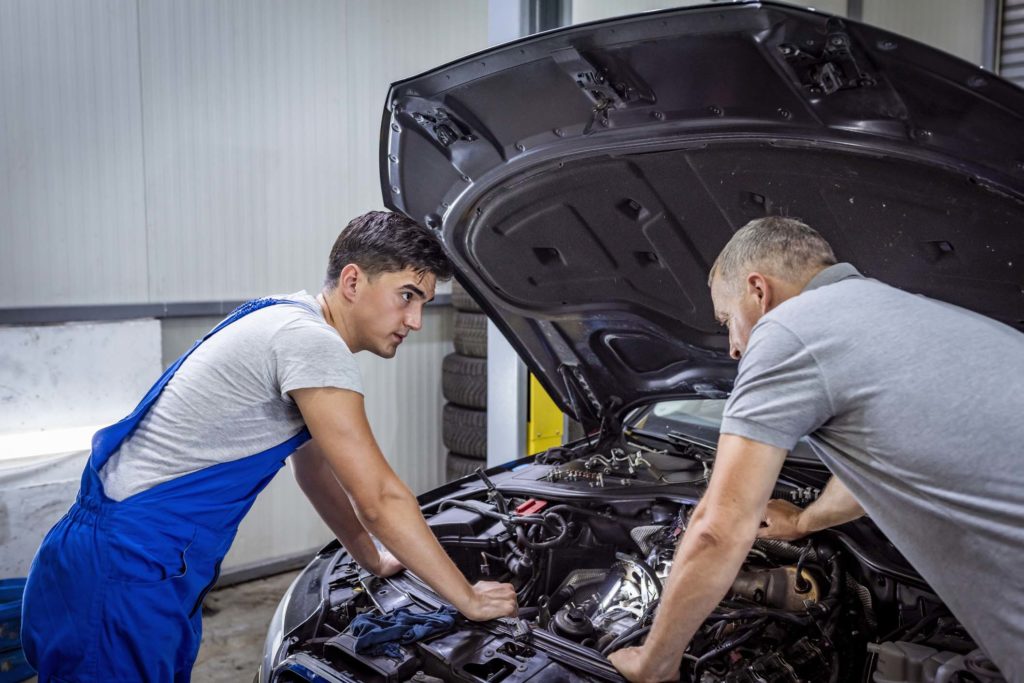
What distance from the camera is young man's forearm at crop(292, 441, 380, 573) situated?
2135 millimetres

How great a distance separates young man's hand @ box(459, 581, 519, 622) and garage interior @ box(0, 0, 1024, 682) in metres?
1.98

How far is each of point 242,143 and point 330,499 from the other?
2.65 metres

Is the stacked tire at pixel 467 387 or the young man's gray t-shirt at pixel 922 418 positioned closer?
the young man's gray t-shirt at pixel 922 418

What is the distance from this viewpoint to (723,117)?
64.7 inches

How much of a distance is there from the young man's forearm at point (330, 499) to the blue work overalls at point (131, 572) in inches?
13.1

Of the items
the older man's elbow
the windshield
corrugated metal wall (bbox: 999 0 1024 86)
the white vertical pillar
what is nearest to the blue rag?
the older man's elbow

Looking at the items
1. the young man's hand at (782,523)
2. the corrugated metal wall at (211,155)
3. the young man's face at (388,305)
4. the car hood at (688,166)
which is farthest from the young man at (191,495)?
the corrugated metal wall at (211,155)

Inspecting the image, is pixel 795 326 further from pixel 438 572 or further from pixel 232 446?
pixel 232 446

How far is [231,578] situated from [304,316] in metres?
3.05

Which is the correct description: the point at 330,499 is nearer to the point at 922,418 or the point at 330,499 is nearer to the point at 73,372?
the point at 922,418

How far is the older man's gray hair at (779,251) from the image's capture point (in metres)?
1.58

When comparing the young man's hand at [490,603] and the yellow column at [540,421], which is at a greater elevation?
the young man's hand at [490,603]

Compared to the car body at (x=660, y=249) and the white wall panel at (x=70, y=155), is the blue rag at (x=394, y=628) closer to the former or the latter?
the car body at (x=660, y=249)

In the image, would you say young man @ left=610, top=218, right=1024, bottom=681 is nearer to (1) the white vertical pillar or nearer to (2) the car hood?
(2) the car hood
